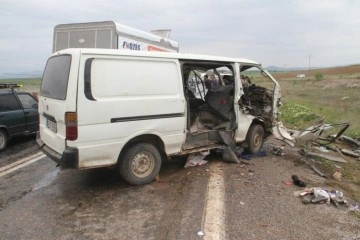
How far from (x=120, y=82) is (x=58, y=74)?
38.4 inches

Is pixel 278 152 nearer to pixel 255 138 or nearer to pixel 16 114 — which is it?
pixel 255 138

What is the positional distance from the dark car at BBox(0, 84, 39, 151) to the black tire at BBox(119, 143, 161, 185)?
187 inches

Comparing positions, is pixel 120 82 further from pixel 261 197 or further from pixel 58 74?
pixel 261 197

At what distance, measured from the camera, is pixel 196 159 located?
23.5ft

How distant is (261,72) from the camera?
8414mm

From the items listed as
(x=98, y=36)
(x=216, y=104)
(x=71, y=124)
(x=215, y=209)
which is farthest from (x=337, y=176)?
(x=98, y=36)

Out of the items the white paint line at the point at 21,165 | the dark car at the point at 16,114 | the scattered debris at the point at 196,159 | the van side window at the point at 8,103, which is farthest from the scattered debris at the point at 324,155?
the van side window at the point at 8,103

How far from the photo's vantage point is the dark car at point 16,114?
9086 millimetres

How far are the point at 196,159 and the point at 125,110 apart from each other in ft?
7.61

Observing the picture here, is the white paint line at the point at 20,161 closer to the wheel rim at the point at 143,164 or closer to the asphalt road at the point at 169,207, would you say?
the asphalt road at the point at 169,207

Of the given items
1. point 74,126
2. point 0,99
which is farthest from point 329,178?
point 0,99

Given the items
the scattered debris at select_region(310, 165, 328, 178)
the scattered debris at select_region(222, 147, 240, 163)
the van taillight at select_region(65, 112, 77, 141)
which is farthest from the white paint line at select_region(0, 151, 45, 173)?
the scattered debris at select_region(310, 165, 328, 178)

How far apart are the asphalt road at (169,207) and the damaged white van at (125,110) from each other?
564mm

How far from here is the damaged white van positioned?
16.5ft
